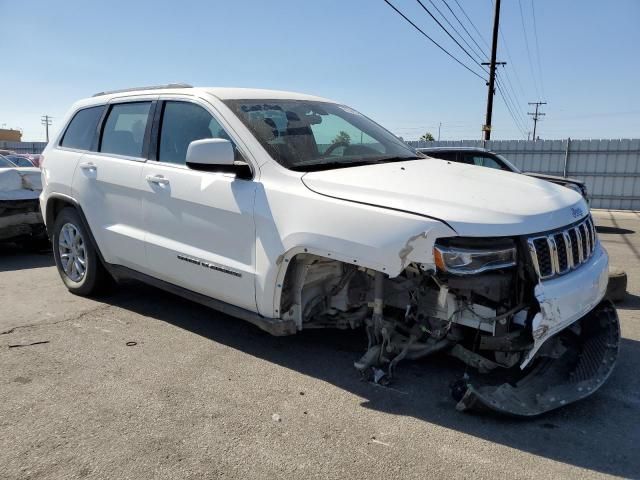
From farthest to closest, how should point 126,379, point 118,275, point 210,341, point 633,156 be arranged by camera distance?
point 633,156 < point 118,275 < point 210,341 < point 126,379

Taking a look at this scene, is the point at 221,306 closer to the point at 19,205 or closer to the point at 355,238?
the point at 355,238

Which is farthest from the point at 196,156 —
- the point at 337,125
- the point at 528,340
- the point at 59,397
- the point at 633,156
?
the point at 633,156

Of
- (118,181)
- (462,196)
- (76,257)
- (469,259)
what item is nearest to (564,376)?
(469,259)

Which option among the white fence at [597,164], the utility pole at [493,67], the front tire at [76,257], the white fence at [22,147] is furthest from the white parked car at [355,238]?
the white fence at [22,147]

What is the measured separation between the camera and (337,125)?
437 centimetres

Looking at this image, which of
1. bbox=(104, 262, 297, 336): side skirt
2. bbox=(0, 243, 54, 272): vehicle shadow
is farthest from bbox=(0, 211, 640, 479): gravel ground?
bbox=(0, 243, 54, 272): vehicle shadow

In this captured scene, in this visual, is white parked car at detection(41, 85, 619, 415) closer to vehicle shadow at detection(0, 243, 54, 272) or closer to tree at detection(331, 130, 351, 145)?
tree at detection(331, 130, 351, 145)

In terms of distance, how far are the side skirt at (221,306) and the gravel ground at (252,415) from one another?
35 cm

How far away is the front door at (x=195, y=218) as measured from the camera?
364cm

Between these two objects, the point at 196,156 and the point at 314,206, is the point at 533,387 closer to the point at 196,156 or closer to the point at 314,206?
the point at 314,206

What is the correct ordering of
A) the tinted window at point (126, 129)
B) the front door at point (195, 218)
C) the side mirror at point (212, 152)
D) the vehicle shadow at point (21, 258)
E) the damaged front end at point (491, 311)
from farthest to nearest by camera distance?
1. the vehicle shadow at point (21, 258)
2. the tinted window at point (126, 129)
3. the front door at point (195, 218)
4. the side mirror at point (212, 152)
5. the damaged front end at point (491, 311)

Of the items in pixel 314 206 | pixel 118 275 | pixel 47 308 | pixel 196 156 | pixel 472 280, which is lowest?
pixel 47 308

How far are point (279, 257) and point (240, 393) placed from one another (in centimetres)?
90

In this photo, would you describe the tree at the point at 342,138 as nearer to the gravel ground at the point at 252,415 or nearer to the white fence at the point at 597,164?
the gravel ground at the point at 252,415
